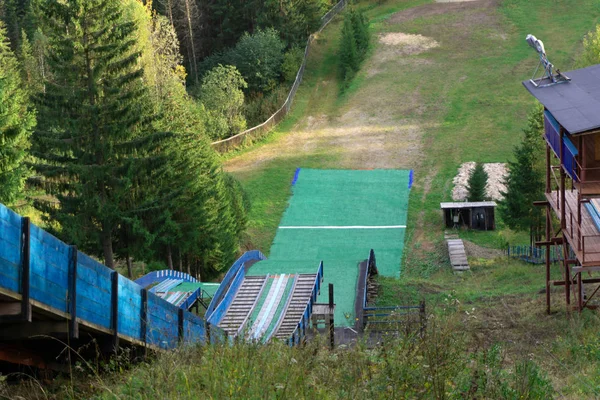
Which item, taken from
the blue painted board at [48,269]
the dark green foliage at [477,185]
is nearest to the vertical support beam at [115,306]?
the blue painted board at [48,269]

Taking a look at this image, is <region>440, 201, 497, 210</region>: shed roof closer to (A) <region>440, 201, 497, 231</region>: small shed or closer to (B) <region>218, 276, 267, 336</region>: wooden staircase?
(A) <region>440, 201, 497, 231</region>: small shed

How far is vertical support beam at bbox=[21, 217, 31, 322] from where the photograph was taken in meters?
10.3

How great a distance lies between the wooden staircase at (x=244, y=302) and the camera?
25.2 meters

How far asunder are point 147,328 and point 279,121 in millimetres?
52063

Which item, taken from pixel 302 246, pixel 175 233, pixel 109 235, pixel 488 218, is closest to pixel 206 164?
pixel 175 233

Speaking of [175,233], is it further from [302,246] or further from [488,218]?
[488,218]

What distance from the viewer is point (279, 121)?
214 ft

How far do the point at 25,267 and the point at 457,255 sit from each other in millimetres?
33267

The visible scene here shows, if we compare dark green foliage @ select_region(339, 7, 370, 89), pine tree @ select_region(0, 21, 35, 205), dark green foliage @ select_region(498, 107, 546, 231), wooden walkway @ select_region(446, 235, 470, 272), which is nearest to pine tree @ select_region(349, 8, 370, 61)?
dark green foliage @ select_region(339, 7, 370, 89)

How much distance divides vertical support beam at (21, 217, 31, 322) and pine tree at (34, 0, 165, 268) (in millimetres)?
23271

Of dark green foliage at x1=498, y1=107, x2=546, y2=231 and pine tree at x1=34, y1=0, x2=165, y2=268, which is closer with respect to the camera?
pine tree at x1=34, y1=0, x2=165, y2=268

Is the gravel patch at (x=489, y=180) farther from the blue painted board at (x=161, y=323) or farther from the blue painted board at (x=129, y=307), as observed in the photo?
the blue painted board at (x=129, y=307)

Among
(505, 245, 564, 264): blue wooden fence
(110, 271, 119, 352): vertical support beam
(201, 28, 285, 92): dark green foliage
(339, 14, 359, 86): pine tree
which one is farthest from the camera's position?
(339, 14, 359, 86): pine tree

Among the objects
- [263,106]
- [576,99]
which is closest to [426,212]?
[263,106]
